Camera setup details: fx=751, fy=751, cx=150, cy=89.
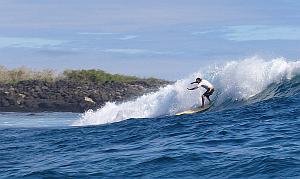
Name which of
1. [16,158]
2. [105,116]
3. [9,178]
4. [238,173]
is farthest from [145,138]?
[105,116]

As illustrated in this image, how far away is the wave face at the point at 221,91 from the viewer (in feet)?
86.0

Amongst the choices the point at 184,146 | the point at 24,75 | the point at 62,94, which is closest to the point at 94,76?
the point at 24,75

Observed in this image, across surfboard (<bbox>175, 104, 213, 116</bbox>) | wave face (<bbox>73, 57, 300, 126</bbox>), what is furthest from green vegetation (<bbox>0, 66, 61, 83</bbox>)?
surfboard (<bbox>175, 104, 213, 116</bbox>)

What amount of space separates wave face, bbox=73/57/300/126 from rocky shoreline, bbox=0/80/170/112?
20.6 meters

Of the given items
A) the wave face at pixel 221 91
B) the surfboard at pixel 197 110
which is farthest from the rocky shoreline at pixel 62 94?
the surfboard at pixel 197 110

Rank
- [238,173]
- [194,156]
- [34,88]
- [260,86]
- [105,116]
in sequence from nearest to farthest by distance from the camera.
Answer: [238,173] < [194,156] < [260,86] < [105,116] < [34,88]

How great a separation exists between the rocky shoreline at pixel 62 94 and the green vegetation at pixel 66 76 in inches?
147

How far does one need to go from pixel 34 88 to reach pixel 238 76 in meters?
33.6

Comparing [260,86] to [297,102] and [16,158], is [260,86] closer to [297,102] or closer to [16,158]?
[297,102]

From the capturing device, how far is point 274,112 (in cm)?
1902

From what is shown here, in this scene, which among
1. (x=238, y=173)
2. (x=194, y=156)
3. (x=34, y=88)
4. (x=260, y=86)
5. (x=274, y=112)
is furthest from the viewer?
(x=34, y=88)

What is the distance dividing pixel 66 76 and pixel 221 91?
147ft

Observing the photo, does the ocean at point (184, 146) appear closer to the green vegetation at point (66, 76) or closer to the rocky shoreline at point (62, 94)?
the rocky shoreline at point (62, 94)

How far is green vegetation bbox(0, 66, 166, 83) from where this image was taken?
69.4 metres
